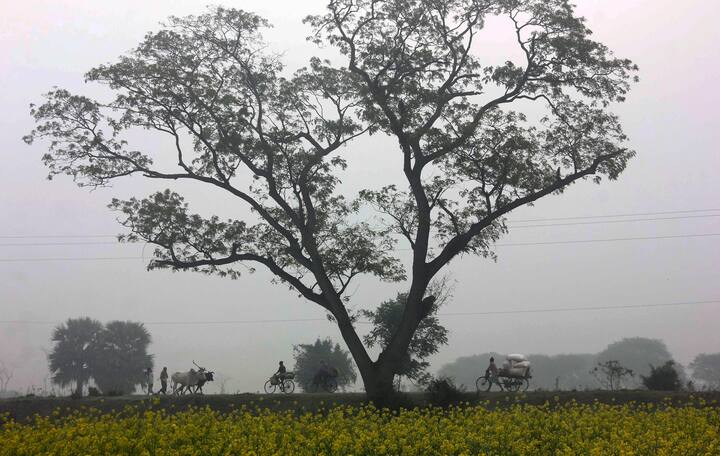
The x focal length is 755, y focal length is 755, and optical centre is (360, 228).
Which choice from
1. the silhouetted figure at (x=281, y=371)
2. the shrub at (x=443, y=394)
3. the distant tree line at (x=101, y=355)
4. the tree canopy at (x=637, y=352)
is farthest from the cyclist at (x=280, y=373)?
the tree canopy at (x=637, y=352)

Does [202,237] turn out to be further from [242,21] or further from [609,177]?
[609,177]

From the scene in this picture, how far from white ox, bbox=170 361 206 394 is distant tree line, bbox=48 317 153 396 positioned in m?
44.4

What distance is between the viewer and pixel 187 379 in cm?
2792

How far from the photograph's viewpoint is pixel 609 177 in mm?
25484

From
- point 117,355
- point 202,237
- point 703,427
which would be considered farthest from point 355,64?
Result: point 117,355

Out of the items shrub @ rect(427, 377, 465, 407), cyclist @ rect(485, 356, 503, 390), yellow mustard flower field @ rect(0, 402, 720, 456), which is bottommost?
yellow mustard flower field @ rect(0, 402, 720, 456)

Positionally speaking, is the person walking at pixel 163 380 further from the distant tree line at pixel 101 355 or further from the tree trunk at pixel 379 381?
the distant tree line at pixel 101 355

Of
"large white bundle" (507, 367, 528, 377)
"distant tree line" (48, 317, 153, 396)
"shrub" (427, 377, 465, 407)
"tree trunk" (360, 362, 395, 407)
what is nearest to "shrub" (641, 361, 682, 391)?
"large white bundle" (507, 367, 528, 377)

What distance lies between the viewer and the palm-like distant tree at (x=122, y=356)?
7094 centimetres

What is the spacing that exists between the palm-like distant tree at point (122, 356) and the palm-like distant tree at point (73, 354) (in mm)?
825

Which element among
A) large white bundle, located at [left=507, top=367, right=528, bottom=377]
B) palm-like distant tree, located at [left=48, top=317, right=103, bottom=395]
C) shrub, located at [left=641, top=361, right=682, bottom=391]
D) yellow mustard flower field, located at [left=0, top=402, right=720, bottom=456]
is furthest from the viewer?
palm-like distant tree, located at [left=48, top=317, right=103, bottom=395]

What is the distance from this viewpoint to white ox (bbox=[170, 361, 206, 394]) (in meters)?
27.9

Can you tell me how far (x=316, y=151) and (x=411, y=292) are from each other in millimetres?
6548

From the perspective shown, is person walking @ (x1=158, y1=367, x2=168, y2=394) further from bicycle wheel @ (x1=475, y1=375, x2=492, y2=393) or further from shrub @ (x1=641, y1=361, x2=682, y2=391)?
shrub @ (x1=641, y1=361, x2=682, y2=391)
